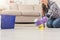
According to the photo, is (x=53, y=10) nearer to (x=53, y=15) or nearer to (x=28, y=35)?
(x=53, y=15)

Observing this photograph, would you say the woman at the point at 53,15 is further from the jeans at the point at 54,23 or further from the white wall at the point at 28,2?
the white wall at the point at 28,2

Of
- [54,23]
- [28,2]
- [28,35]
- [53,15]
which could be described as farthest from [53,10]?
[28,2]

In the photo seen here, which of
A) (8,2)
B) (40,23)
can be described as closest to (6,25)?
(40,23)

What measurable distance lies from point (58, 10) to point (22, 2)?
154 inches

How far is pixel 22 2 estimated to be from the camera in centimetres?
587

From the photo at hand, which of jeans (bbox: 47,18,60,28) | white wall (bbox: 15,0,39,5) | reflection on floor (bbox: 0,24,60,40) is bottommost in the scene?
jeans (bbox: 47,18,60,28)

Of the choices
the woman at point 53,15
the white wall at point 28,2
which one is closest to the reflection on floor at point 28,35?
the woman at point 53,15

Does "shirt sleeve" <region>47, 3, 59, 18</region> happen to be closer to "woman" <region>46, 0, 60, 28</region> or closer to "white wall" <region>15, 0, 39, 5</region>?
"woman" <region>46, 0, 60, 28</region>

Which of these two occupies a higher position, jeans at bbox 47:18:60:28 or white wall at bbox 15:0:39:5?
white wall at bbox 15:0:39:5

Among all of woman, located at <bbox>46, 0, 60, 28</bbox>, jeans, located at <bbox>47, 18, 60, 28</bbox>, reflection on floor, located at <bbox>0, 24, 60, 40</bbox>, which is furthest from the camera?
woman, located at <bbox>46, 0, 60, 28</bbox>

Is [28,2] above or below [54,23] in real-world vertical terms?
above

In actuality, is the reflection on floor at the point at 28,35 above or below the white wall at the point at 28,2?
below

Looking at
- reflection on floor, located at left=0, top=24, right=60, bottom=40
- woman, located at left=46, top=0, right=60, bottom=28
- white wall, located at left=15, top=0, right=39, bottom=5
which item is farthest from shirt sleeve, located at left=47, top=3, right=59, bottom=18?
white wall, located at left=15, top=0, right=39, bottom=5

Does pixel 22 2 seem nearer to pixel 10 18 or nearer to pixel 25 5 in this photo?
pixel 25 5
